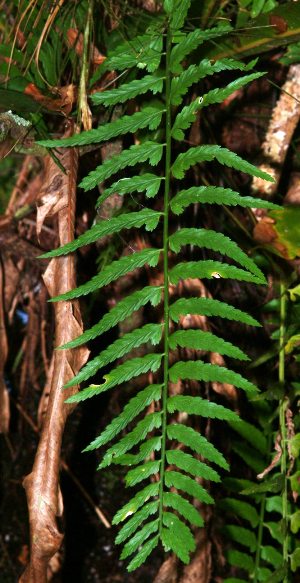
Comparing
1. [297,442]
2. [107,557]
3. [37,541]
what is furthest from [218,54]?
[107,557]

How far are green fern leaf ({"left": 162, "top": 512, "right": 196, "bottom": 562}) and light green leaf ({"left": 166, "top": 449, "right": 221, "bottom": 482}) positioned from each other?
0.08 metres

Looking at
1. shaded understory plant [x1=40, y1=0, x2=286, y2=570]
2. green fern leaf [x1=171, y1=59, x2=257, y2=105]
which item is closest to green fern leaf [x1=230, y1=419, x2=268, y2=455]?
shaded understory plant [x1=40, y1=0, x2=286, y2=570]

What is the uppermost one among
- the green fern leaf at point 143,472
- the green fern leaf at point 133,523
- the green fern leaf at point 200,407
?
the green fern leaf at point 200,407

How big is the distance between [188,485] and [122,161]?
534mm

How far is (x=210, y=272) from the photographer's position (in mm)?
1062

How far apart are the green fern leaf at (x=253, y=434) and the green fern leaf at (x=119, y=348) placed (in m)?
0.55

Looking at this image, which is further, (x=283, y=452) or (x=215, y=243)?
(x=283, y=452)

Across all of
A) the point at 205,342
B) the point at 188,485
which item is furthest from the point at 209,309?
the point at 188,485

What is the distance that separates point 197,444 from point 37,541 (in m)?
0.36

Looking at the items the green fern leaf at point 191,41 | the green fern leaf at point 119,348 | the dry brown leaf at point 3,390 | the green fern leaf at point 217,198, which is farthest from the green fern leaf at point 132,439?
the dry brown leaf at point 3,390

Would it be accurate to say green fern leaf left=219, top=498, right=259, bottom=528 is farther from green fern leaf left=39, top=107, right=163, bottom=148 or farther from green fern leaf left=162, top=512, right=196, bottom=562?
green fern leaf left=39, top=107, right=163, bottom=148

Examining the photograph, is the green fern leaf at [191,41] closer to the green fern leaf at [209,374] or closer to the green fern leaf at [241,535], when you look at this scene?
the green fern leaf at [209,374]

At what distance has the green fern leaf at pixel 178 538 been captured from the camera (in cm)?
104

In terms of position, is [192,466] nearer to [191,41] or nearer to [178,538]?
[178,538]
